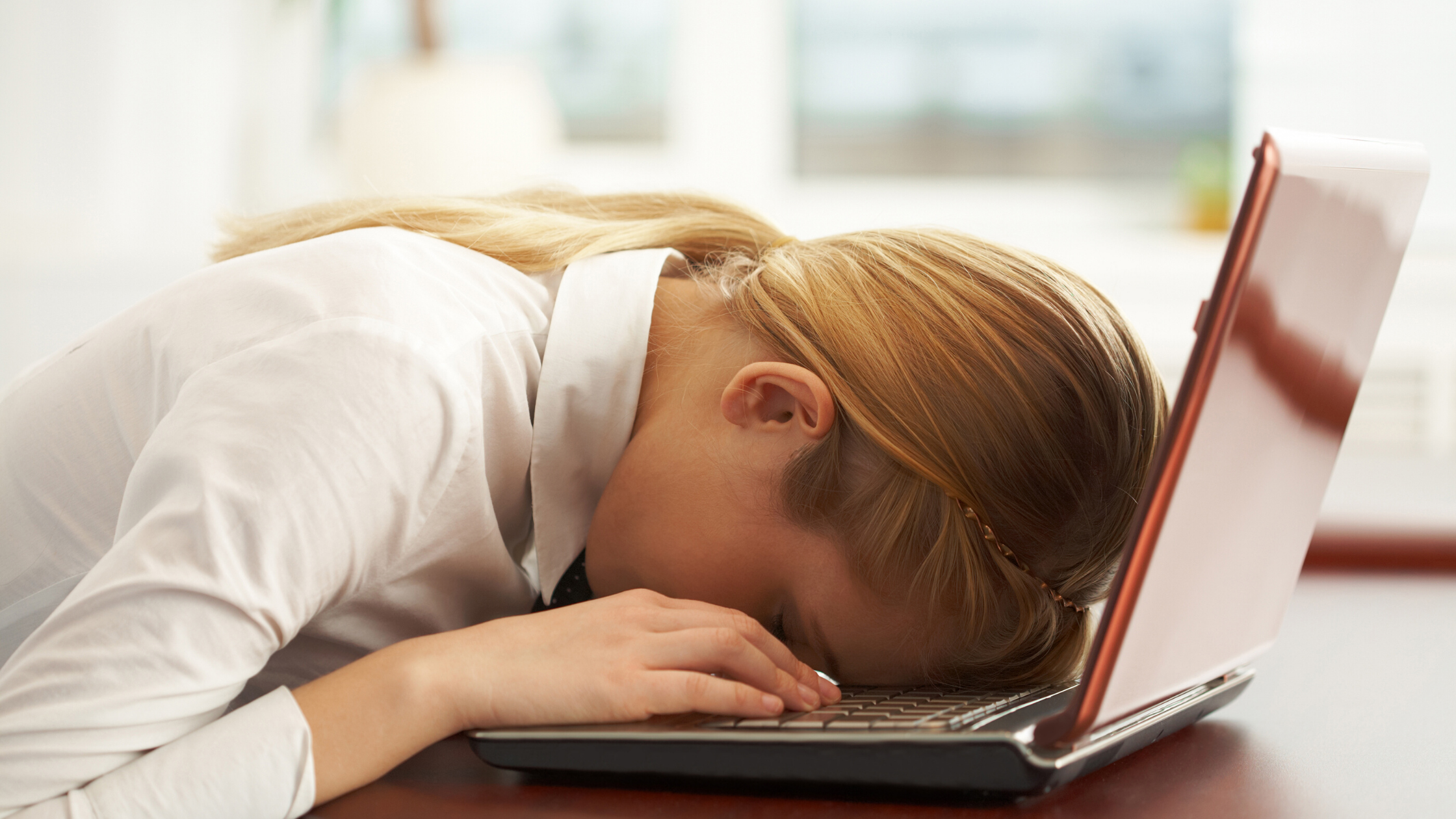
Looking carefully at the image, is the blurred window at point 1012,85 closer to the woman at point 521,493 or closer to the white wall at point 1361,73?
the white wall at point 1361,73

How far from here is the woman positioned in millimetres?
536

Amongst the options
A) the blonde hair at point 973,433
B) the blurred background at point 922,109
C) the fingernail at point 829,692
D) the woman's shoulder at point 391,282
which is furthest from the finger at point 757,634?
the blurred background at point 922,109

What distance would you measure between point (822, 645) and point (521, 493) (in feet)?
0.75

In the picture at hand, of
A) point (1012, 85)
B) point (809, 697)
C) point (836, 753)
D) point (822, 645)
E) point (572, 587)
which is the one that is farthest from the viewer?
point (1012, 85)

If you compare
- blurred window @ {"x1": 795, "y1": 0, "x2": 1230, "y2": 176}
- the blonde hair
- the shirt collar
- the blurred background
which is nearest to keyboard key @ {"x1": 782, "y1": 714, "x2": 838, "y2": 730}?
the blonde hair

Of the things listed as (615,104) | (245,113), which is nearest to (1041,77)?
(615,104)

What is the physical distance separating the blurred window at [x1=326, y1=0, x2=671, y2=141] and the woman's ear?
113 inches

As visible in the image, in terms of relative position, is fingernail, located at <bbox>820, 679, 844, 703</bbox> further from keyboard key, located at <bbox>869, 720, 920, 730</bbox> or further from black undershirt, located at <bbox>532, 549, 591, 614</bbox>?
black undershirt, located at <bbox>532, 549, 591, 614</bbox>

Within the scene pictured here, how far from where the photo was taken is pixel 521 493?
0.79 meters

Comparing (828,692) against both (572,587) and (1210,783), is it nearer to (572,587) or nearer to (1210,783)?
(1210,783)

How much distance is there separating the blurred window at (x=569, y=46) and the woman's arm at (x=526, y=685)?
9.94ft

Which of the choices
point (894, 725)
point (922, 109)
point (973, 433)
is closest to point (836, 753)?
point (894, 725)

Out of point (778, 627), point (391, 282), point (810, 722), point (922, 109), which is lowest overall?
point (922, 109)

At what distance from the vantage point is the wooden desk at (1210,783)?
485mm
